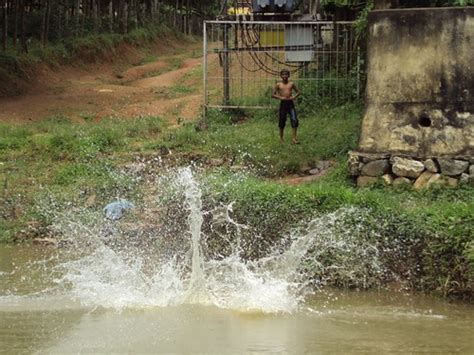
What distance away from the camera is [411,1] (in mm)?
11422

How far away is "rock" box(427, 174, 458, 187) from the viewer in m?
10.0

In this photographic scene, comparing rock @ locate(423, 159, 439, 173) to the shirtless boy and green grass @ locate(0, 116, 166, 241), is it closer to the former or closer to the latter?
the shirtless boy

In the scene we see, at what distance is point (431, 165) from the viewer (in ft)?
33.4

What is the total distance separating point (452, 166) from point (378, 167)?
96 centimetres

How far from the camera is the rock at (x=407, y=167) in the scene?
10.2 m

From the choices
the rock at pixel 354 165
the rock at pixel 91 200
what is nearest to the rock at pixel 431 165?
the rock at pixel 354 165

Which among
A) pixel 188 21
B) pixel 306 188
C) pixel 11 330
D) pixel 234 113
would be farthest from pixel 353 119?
pixel 188 21

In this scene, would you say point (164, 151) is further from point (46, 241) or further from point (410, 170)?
point (410, 170)

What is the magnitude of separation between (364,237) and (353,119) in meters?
6.79

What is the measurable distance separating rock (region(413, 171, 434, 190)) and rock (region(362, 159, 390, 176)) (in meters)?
0.44

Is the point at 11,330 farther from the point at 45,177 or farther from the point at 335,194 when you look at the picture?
the point at 45,177

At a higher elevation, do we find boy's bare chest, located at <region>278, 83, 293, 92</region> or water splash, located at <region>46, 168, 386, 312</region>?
boy's bare chest, located at <region>278, 83, 293, 92</region>

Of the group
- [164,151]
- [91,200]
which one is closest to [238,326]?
[91,200]

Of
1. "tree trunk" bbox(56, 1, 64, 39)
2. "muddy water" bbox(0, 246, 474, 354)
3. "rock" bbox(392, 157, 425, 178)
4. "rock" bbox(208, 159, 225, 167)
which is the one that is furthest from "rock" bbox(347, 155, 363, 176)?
"tree trunk" bbox(56, 1, 64, 39)
